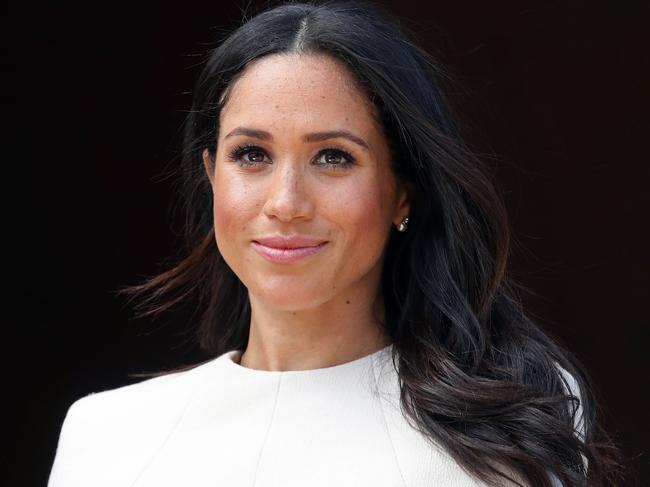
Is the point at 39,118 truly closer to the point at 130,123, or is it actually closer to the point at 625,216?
the point at 130,123

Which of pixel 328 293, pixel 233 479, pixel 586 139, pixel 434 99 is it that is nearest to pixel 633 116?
pixel 586 139

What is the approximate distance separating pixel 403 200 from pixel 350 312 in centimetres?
30

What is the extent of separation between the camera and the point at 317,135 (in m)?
3.04

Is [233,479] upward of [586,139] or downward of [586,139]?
downward

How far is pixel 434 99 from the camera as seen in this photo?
3.26 metres

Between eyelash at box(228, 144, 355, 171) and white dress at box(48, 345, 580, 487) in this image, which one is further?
eyelash at box(228, 144, 355, 171)

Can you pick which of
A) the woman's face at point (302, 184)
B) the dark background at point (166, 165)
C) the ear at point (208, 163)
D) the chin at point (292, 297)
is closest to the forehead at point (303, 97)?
the woman's face at point (302, 184)

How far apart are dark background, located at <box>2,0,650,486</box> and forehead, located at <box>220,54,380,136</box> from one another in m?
1.30

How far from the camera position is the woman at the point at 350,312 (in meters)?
2.97

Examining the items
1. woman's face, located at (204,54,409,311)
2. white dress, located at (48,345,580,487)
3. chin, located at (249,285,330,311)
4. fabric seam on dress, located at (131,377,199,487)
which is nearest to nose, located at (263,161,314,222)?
woman's face, located at (204,54,409,311)

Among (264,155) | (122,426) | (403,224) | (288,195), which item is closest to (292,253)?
(288,195)

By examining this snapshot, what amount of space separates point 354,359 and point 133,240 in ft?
7.77

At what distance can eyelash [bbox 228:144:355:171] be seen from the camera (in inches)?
121

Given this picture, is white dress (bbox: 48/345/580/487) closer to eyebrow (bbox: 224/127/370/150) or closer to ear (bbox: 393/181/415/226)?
ear (bbox: 393/181/415/226)
